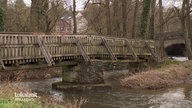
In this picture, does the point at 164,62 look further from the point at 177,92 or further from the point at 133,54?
the point at 177,92

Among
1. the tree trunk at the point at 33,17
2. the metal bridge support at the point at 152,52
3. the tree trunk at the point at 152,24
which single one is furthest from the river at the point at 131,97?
the tree trunk at the point at 152,24

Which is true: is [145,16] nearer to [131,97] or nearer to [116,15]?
[116,15]

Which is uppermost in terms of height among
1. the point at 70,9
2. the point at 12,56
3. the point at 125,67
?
the point at 70,9

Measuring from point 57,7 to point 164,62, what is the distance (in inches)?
576

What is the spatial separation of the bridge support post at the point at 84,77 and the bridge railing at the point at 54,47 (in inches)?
37.3

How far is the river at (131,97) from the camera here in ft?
64.9

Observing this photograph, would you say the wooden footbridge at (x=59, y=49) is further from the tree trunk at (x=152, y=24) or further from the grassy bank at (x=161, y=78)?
the tree trunk at (x=152, y=24)

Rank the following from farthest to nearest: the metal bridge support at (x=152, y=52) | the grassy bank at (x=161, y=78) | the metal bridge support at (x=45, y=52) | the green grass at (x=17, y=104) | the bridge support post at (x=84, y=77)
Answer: the metal bridge support at (x=152, y=52) < the grassy bank at (x=161, y=78) < the bridge support post at (x=84, y=77) < the metal bridge support at (x=45, y=52) < the green grass at (x=17, y=104)

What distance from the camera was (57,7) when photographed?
143 ft

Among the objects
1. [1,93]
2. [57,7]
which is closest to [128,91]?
[1,93]

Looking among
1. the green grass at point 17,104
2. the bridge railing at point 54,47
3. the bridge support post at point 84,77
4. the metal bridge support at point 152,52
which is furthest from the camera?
the metal bridge support at point 152,52

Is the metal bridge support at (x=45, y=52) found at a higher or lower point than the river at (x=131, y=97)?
higher

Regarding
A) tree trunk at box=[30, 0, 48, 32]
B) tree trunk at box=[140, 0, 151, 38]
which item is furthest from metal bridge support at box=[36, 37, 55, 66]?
tree trunk at box=[140, 0, 151, 38]

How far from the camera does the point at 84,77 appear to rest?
2631 cm
